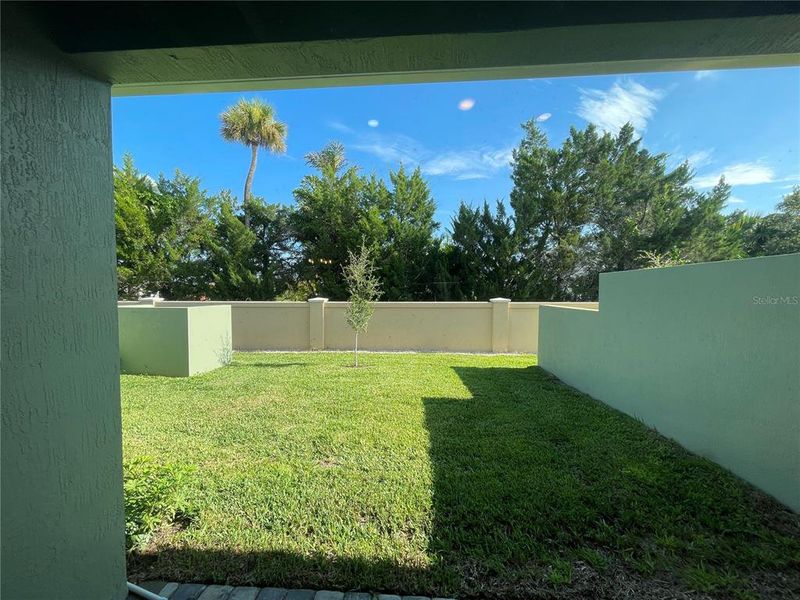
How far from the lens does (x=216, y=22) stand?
55.7 inches

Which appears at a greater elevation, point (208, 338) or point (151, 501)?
point (208, 338)

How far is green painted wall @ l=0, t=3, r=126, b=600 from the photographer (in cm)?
132

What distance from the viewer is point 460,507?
2.74 metres

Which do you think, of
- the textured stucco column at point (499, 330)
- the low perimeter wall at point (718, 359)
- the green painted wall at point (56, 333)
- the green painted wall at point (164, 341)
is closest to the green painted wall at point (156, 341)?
the green painted wall at point (164, 341)

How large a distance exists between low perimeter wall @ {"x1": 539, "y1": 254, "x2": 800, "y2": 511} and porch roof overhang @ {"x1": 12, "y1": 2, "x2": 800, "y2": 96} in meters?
2.06

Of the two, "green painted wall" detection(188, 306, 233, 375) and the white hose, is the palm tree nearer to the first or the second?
"green painted wall" detection(188, 306, 233, 375)

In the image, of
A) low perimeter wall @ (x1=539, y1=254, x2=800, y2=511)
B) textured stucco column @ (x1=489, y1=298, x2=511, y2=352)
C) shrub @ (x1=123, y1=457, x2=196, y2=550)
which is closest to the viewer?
shrub @ (x1=123, y1=457, x2=196, y2=550)

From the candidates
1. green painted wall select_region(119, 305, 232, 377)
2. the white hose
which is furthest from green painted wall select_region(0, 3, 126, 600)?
green painted wall select_region(119, 305, 232, 377)

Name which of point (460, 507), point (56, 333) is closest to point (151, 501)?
point (56, 333)

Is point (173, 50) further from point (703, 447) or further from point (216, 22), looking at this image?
point (703, 447)

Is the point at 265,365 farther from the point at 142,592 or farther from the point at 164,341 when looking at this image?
the point at 142,592

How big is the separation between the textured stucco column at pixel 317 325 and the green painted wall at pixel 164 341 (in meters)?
4.24

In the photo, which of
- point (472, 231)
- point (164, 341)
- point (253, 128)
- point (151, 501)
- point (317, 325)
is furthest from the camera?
point (253, 128)

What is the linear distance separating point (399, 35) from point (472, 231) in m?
17.3
